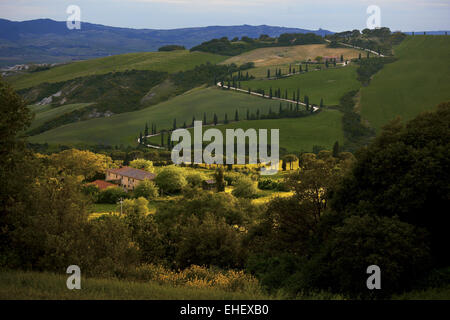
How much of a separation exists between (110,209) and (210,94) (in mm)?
103525

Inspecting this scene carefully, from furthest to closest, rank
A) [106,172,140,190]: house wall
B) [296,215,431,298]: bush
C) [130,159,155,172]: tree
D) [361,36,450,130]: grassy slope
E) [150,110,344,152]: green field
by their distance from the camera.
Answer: [361,36,450,130]: grassy slope, [150,110,344,152]: green field, [130,159,155,172]: tree, [106,172,140,190]: house wall, [296,215,431,298]: bush

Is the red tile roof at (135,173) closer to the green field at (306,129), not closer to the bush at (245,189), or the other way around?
the bush at (245,189)

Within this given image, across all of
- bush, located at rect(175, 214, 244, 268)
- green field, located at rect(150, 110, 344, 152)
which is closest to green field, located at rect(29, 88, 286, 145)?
green field, located at rect(150, 110, 344, 152)

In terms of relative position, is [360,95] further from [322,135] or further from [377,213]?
[377,213]

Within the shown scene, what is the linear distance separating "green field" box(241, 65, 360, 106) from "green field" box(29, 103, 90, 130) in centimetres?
6607

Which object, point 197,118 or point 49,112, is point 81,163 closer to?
point 197,118

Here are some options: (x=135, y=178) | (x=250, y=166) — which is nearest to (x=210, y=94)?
(x=250, y=166)

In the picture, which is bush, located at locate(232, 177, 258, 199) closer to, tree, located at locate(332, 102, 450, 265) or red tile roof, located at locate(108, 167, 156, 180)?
red tile roof, located at locate(108, 167, 156, 180)

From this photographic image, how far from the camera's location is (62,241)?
18422 mm

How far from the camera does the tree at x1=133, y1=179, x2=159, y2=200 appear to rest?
69.4 meters

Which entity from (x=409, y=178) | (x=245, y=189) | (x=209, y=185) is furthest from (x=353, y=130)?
(x=409, y=178)

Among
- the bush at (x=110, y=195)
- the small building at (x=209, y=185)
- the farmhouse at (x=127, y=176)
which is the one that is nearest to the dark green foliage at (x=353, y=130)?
the small building at (x=209, y=185)

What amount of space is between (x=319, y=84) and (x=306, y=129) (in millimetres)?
47972

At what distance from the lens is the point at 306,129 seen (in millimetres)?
115812
